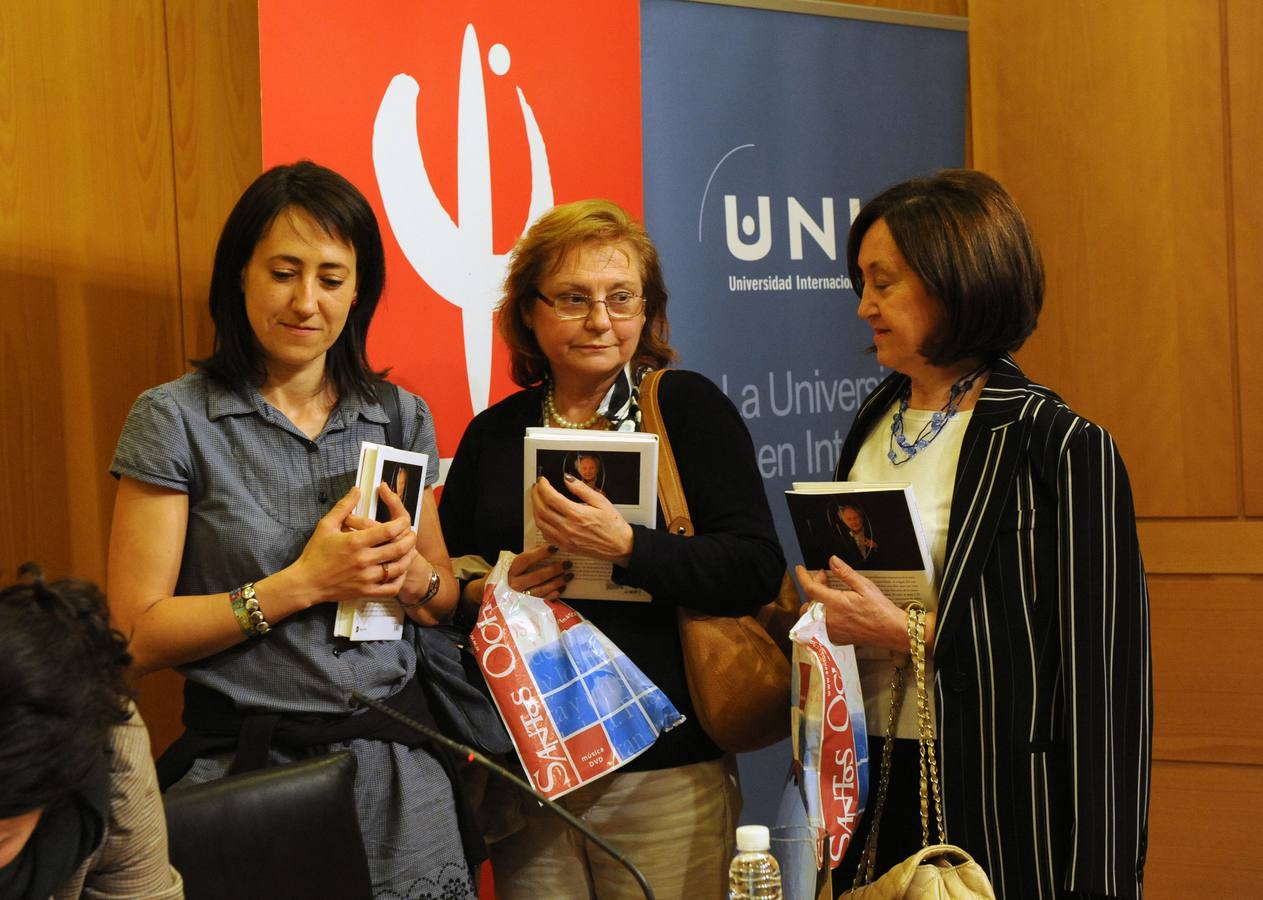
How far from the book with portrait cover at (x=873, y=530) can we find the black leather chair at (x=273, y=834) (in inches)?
31.3

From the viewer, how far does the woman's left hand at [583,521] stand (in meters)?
2.05

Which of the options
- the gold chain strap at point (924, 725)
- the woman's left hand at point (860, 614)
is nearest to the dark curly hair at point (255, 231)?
the woman's left hand at point (860, 614)

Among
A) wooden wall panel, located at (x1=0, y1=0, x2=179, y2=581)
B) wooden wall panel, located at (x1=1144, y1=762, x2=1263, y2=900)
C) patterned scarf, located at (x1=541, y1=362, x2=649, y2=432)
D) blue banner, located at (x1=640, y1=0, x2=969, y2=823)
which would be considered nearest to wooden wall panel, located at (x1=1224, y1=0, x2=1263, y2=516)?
wooden wall panel, located at (x1=1144, y1=762, x2=1263, y2=900)

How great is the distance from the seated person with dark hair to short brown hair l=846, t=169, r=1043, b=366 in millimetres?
1281

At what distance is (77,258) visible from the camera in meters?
2.60

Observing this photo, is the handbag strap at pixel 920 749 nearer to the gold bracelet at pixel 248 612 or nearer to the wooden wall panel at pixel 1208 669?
the gold bracelet at pixel 248 612

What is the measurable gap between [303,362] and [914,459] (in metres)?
1.00

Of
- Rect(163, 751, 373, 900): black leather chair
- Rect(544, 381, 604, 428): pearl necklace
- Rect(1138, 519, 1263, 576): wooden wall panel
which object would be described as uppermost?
Rect(544, 381, 604, 428): pearl necklace

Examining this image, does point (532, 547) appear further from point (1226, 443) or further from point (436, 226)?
point (1226, 443)

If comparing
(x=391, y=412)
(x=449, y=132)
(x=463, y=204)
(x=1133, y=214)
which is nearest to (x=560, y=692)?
(x=391, y=412)

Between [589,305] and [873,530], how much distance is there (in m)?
0.65

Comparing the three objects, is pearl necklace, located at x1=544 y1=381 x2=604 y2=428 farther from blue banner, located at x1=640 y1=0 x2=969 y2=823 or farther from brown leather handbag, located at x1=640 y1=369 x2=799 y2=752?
blue banner, located at x1=640 y1=0 x2=969 y2=823

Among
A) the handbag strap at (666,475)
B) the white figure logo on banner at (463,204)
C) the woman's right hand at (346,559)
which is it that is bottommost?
the woman's right hand at (346,559)

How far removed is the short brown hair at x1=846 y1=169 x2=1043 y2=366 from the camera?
1952mm
